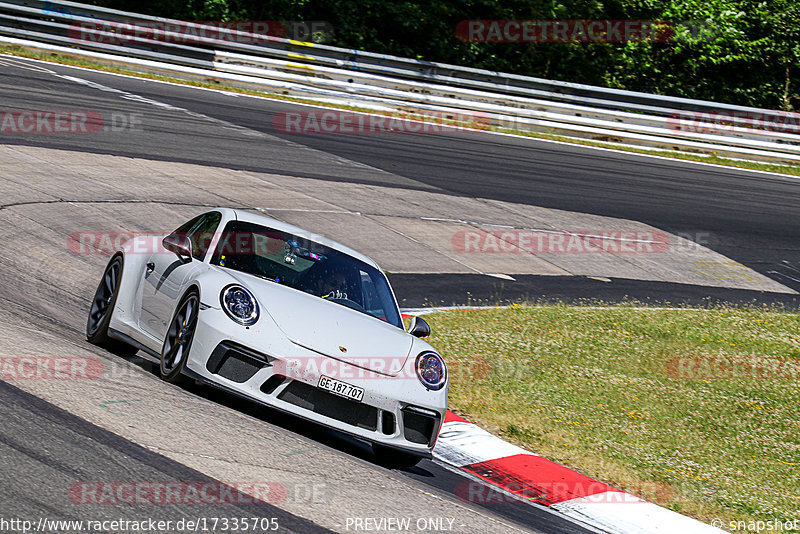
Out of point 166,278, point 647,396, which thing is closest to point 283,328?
point 166,278

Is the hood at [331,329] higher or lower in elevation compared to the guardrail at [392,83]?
lower

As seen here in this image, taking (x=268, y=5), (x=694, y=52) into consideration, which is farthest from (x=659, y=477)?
(x=694, y=52)

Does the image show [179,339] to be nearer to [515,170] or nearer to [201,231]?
[201,231]

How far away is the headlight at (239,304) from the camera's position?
6.14m

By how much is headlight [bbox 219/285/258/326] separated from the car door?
0.56 m

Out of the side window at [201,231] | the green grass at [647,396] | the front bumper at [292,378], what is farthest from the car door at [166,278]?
the green grass at [647,396]

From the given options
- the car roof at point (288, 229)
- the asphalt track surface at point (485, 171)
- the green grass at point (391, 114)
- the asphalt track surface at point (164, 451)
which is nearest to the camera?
the asphalt track surface at point (164, 451)

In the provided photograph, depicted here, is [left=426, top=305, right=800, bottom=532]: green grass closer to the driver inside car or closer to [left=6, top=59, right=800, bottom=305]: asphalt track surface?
the driver inside car

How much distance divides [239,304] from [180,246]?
37.6 inches

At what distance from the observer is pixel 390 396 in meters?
6.19

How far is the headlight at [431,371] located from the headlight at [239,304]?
116 cm

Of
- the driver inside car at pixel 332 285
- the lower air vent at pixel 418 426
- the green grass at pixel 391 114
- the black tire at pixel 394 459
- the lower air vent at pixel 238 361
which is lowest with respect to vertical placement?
the black tire at pixel 394 459

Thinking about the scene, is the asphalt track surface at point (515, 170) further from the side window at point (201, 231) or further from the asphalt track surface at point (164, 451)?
the asphalt track surface at point (164, 451)

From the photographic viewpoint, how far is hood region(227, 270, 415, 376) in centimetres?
620
